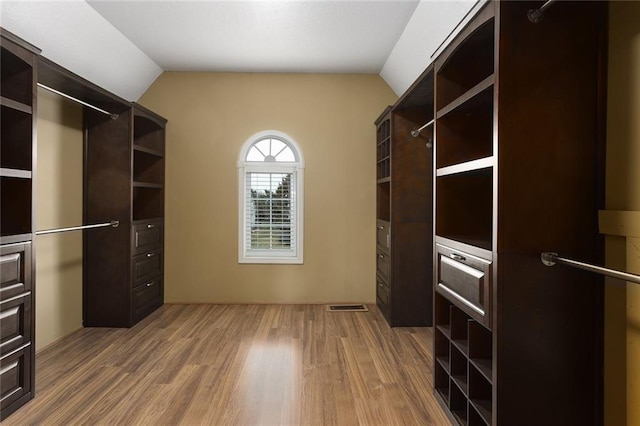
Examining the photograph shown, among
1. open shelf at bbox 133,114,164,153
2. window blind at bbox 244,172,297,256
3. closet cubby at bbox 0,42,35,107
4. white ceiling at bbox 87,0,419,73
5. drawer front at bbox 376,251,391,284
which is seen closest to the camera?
closet cubby at bbox 0,42,35,107

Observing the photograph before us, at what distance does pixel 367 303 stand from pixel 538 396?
331 cm

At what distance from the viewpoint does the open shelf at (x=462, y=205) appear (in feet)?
8.05

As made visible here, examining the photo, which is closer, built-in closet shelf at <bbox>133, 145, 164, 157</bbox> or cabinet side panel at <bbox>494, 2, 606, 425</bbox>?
cabinet side panel at <bbox>494, 2, 606, 425</bbox>

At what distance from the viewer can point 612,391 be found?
65.2 inches

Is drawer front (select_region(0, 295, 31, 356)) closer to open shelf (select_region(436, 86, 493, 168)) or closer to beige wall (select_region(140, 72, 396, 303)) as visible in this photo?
beige wall (select_region(140, 72, 396, 303))

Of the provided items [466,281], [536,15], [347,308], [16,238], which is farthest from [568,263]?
[347,308]

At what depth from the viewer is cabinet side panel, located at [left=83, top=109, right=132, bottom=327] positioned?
3.98m

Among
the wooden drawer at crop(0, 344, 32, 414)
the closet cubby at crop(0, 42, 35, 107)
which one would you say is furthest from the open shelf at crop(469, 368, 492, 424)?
the closet cubby at crop(0, 42, 35, 107)

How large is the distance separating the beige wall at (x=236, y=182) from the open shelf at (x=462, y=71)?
253 cm

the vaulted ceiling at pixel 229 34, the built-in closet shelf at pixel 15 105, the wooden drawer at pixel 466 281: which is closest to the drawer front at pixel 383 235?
the vaulted ceiling at pixel 229 34

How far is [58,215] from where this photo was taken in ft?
12.0

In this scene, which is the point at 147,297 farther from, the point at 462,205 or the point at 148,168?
the point at 462,205

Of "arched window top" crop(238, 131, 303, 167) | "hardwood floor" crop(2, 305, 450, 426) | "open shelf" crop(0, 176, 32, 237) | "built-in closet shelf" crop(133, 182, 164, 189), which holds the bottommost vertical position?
"hardwood floor" crop(2, 305, 450, 426)

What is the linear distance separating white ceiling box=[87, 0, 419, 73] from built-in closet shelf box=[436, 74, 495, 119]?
1408mm
